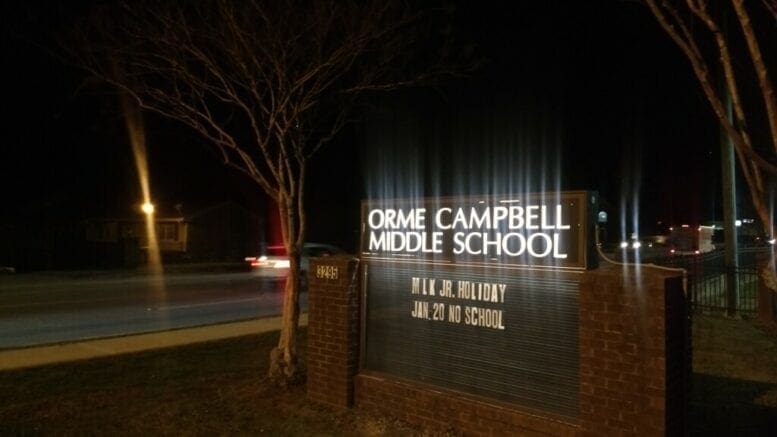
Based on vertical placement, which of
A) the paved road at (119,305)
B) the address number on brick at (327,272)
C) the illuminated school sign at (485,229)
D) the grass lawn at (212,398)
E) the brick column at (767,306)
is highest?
the illuminated school sign at (485,229)

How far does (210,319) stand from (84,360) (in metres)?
4.69

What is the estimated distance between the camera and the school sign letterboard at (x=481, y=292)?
5301 millimetres

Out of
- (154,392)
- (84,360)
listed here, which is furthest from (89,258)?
(154,392)

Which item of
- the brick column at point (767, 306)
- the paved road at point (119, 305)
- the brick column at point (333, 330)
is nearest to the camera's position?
the brick column at point (333, 330)

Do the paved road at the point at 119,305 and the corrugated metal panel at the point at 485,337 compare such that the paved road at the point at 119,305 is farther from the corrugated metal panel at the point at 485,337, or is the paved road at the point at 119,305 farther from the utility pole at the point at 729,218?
the utility pole at the point at 729,218

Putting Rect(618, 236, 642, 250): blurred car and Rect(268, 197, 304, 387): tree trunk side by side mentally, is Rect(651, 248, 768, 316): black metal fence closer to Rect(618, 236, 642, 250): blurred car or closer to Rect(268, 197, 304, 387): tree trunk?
Rect(268, 197, 304, 387): tree trunk

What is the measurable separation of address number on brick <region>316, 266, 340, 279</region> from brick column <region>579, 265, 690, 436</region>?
2.54 meters

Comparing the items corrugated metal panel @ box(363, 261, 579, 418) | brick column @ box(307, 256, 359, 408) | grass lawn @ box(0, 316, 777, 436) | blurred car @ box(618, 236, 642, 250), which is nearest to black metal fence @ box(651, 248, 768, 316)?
grass lawn @ box(0, 316, 777, 436)

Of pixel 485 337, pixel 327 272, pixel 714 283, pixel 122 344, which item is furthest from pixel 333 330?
pixel 714 283

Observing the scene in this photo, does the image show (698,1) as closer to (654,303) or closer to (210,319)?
(654,303)

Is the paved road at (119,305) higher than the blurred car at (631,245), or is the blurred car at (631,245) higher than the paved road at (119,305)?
the blurred car at (631,245)

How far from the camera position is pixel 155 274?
1113 inches

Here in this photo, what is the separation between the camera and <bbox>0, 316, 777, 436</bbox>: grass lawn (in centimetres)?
613

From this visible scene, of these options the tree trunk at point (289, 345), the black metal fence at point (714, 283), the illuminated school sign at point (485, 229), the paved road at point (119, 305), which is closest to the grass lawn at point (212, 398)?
the tree trunk at point (289, 345)
